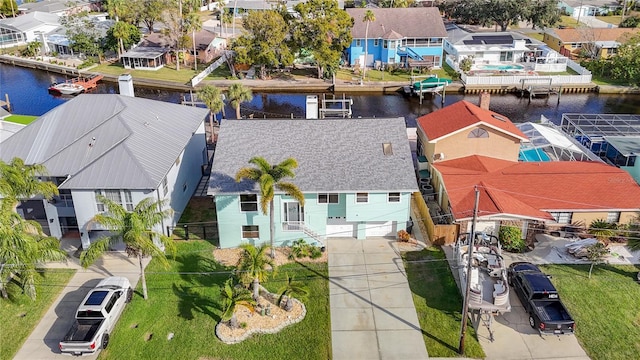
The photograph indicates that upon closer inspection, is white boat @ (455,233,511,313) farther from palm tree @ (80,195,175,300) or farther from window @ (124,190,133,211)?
window @ (124,190,133,211)

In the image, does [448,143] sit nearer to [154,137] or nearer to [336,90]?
[154,137]

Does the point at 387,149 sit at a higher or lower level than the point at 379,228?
higher

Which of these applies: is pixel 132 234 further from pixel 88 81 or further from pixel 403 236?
pixel 88 81

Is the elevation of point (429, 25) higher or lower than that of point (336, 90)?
higher

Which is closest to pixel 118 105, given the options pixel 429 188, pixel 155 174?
pixel 155 174

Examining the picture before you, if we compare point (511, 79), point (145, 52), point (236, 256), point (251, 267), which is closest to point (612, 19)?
point (511, 79)

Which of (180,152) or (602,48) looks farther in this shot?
(602,48)
